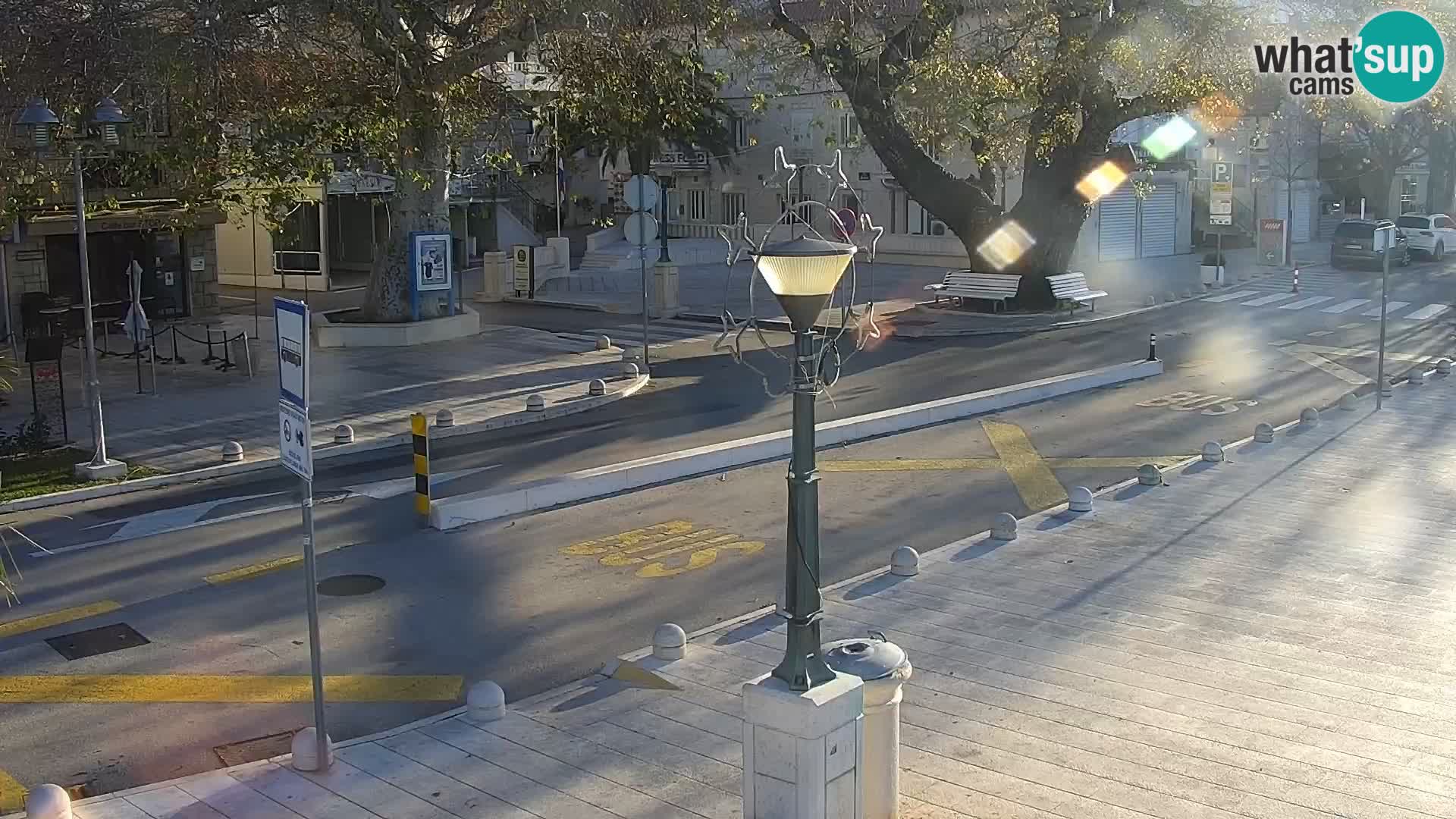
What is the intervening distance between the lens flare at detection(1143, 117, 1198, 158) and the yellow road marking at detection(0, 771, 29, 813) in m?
45.4

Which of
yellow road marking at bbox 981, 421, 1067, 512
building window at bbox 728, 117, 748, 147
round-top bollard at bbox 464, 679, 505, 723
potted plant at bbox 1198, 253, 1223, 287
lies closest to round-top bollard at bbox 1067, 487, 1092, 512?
yellow road marking at bbox 981, 421, 1067, 512

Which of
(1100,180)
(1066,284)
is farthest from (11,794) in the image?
(1066,284)

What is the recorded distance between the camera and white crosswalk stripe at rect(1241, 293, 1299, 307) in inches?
1332

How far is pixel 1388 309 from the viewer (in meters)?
32.4

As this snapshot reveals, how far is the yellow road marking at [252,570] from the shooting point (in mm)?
11891

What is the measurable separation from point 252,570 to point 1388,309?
90.6 feet

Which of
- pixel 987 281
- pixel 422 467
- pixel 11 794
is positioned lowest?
pixel 11 794

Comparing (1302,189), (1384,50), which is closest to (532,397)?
(1384,50)

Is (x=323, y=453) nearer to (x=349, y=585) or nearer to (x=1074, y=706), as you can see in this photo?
(x=349, y=585)

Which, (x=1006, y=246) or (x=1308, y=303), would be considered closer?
(x=1006, y=246)

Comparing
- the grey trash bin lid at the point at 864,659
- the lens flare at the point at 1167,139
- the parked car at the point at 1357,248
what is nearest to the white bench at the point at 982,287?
the parked car at the point at 1357,248

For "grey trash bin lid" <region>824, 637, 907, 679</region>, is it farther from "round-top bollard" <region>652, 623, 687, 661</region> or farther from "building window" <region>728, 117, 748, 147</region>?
"building window" <region>728, 117, 748, 147</region>

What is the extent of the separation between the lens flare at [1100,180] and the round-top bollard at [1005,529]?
1955cm

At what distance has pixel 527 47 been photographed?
22.6m
